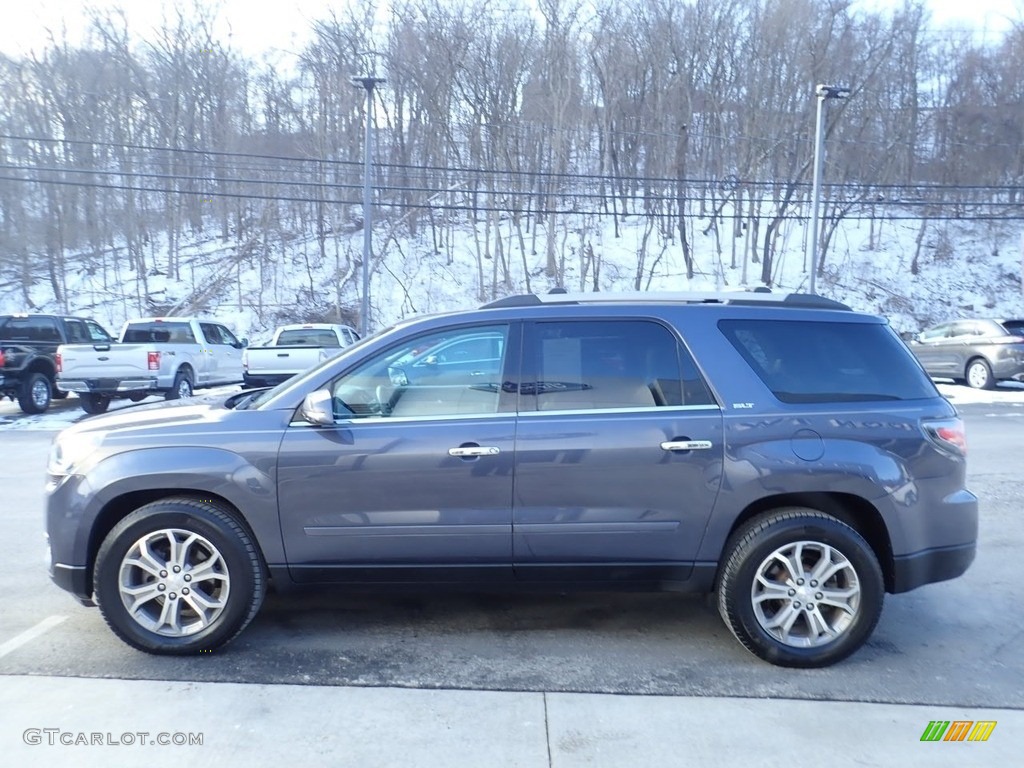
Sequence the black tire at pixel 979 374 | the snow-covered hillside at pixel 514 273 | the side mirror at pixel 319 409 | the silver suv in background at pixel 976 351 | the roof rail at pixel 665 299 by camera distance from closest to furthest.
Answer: the side mirror at pixel 319 409 < the roof rail at pixel 665 299 < the silver suv in background at pixel 976 351 < the black tire at pixel 979 374 < the snow-covered hillside at pixel 514 273

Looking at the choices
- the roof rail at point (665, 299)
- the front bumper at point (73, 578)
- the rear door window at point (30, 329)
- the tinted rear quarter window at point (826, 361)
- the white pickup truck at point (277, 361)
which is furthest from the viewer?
the white pickup truck at point (277, 361)

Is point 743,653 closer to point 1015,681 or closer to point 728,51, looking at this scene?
point 1015,681

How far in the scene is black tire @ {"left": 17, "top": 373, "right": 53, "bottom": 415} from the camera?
51.6 feet

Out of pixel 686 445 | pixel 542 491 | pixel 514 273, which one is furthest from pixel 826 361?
pixel 514 273

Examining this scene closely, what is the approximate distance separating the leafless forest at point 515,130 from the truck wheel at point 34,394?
19.1m

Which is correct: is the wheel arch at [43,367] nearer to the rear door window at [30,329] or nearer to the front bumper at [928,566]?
the rear door window at [30,329]

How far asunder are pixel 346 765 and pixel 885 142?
133 feet

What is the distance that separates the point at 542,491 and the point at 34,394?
14836 mm

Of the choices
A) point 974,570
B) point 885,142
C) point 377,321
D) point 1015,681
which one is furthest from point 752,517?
point 885,142

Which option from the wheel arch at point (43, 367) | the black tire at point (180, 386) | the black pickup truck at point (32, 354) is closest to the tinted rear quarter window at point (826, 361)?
the black tire at point (180, 386)

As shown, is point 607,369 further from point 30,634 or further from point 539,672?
point 30,634

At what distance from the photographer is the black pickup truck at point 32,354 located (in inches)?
612

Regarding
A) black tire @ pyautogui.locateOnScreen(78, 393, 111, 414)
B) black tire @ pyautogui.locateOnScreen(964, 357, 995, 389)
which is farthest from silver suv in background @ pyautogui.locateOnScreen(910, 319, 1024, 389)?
black tire @ pyautogui.locateOnScreen(78, 393, 111, 414)

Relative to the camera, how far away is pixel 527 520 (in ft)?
13.9
